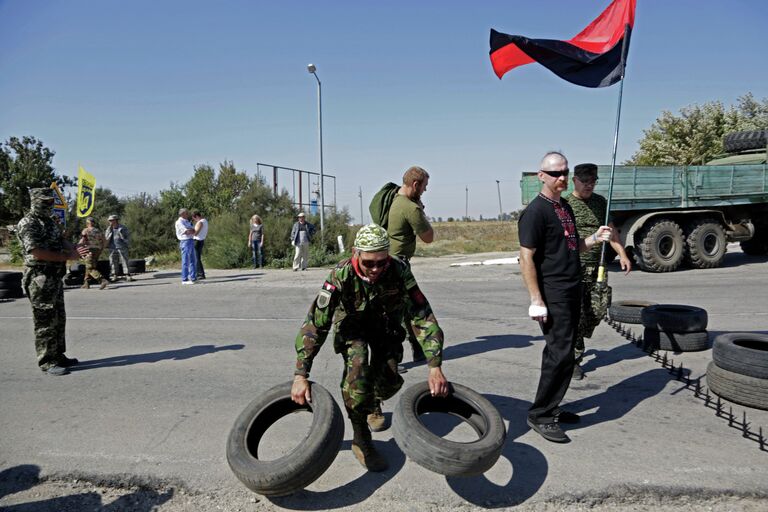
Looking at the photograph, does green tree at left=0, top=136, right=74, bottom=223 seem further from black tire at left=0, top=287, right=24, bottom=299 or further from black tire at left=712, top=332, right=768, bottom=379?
black tire at left=712, top=332, right=768, bottom=379

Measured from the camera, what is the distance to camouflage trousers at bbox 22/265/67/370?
16.9ft

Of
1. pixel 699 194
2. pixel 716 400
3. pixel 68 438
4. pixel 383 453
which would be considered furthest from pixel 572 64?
pixel 699 194

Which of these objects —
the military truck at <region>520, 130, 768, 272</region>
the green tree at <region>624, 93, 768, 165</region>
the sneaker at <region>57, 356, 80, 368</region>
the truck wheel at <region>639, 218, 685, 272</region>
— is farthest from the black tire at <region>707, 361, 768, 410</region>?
the green tree at <region>624, 93, 768, 165</region>

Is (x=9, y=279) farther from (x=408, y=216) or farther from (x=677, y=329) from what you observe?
(x=677, y=329)

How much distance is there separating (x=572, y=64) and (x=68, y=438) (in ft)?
18.7

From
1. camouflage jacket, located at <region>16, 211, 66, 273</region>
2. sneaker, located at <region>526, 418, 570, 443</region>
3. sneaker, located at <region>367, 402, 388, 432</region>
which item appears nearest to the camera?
sneaker, located at <region>526, 418, 570, 443</region>

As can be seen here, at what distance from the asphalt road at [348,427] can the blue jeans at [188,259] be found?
4.47 meters

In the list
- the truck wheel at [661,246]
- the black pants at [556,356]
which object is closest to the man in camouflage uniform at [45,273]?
the black pants at [556,356]

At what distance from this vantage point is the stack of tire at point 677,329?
214 inches

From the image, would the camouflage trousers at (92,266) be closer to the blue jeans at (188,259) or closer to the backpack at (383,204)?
the blue jeans at (188,259)

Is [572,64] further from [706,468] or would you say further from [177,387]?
[177,387]

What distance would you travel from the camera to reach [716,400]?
4.14 m

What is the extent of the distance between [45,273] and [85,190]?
29.7 feet

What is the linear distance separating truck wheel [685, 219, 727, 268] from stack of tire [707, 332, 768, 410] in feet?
31.6
